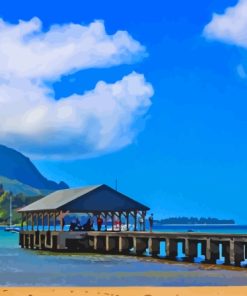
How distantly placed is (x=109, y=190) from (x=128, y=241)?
9.18m

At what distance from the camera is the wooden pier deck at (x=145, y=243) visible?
147 feet

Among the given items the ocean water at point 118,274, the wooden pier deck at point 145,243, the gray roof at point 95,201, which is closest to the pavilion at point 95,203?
the gray roof at point 95,201

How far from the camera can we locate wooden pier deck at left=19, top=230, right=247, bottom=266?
1768 inches

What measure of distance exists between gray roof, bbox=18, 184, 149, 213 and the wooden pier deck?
9.30 ft

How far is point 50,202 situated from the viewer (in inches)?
2771

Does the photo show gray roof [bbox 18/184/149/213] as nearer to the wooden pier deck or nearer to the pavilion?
the pavilion
